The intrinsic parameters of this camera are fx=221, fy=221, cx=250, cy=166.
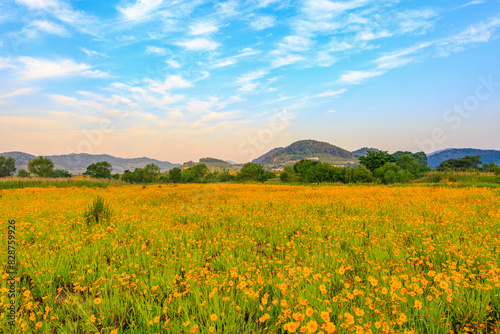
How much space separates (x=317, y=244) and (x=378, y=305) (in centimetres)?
249

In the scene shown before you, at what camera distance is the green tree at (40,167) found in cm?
8023

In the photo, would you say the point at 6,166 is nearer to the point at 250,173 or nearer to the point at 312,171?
the point at 250,173

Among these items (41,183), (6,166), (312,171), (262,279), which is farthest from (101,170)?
(262,279)

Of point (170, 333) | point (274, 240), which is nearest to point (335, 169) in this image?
point (274, 240)

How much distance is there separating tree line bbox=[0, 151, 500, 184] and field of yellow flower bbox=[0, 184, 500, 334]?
36451mm

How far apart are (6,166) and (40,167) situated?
125ft

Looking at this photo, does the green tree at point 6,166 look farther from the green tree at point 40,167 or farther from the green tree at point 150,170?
the green tree at point 150,170

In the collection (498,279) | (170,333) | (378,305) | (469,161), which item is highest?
(469,161)

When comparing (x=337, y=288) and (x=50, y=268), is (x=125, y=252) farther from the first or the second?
(x=337, y=288)

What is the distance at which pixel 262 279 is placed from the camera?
362 cm

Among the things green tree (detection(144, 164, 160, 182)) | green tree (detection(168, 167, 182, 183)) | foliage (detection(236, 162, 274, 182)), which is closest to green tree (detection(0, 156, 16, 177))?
green tree (detection(168, 167, 182, 183))

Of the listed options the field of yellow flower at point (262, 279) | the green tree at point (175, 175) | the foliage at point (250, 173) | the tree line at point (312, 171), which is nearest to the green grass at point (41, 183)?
the tree line at point (312, 171)

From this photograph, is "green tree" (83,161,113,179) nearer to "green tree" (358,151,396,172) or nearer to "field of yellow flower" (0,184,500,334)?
"green tree" (358,151,396,172)

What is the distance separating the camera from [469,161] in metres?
108
